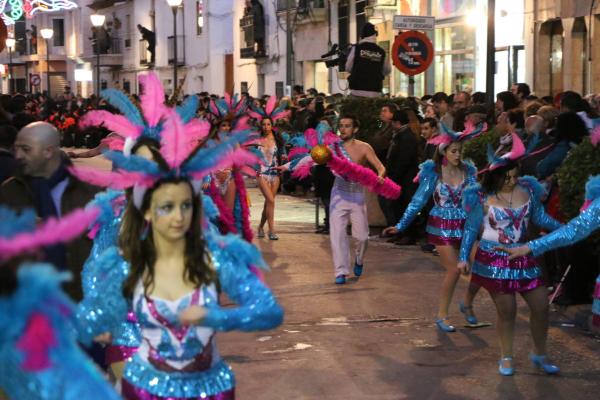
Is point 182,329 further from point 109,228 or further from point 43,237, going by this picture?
point 43,237

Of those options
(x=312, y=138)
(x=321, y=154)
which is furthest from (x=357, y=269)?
(x=312, y=138)

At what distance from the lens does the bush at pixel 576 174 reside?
9.72 metres

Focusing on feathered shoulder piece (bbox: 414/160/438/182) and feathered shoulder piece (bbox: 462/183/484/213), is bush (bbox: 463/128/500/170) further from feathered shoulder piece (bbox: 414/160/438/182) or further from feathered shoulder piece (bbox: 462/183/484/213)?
feathered shoulder piece (bbox: 462/183/484/213)

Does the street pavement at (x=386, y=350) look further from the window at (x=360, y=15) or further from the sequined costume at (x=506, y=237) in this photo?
the window at (x=360, y=15)

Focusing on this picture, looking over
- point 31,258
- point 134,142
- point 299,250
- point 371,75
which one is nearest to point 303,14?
point 371,75

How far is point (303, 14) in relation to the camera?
3806cm

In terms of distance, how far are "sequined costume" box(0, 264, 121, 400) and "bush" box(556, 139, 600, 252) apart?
7.37 m

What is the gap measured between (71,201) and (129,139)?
603 mm

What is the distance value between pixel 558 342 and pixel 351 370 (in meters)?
1.95

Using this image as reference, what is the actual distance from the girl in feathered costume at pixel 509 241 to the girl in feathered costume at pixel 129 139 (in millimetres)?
2952

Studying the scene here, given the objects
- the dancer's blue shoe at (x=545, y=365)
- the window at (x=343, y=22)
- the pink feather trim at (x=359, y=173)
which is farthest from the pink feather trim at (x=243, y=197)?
the window at (x=343, y=22)

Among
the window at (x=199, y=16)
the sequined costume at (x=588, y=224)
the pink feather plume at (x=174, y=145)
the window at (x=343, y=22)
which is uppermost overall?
the window at (x=199, y=16)

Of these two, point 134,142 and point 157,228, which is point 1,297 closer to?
point 157,228

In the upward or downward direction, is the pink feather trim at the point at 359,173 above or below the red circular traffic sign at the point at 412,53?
below
